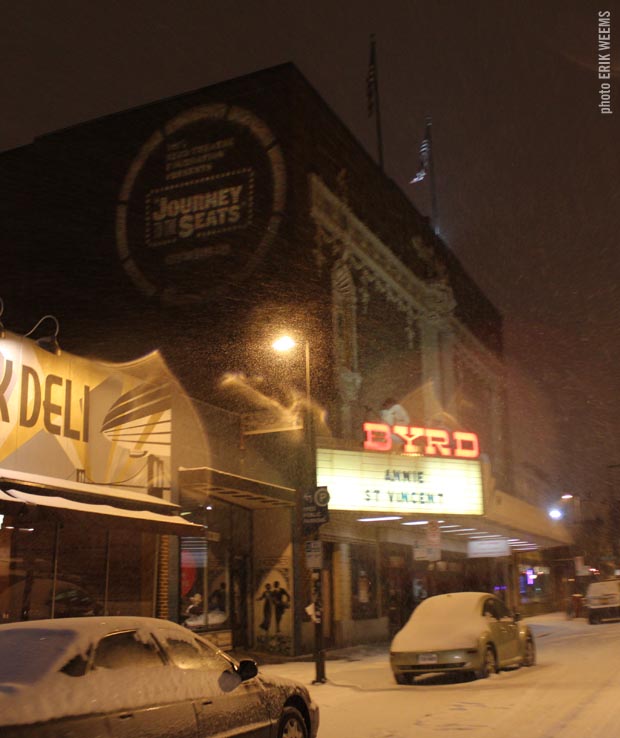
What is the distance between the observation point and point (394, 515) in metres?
23.9

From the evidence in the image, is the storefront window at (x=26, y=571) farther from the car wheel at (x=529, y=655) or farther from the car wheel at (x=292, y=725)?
the car wheel at (x=529, y=655)

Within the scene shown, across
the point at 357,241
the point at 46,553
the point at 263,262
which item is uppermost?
the point at 357,241

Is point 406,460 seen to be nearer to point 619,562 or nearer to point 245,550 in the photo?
point 245,550

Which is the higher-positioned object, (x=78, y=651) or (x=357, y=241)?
(x=357, y=241)

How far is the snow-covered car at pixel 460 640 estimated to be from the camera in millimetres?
14719

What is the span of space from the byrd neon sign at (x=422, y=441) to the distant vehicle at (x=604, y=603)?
12.8 m

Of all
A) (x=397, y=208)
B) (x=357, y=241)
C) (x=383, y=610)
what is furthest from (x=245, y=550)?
(x=397, y=208)

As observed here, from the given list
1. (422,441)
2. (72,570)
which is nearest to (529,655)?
(72,570)

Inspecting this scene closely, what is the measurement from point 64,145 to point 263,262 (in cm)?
1018

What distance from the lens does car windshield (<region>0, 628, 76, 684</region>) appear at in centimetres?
560

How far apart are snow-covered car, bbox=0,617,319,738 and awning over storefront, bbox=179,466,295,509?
10.1 m

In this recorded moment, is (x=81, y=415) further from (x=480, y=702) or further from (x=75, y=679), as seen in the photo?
(x=75, y=679)

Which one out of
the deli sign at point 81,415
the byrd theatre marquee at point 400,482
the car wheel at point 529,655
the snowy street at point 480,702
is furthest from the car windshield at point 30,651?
the byrd theatre marquee at point 400,482

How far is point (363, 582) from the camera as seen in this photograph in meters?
26.4
